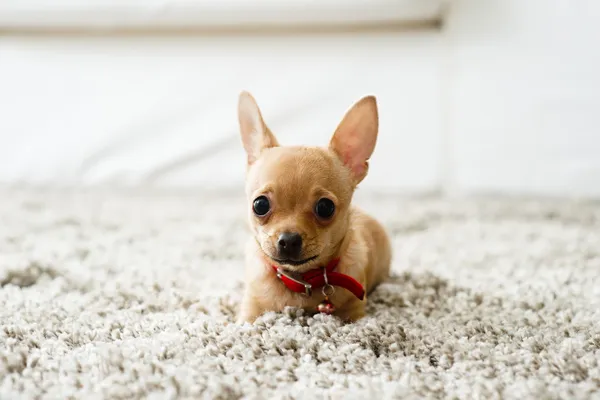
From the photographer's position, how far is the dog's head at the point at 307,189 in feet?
3.63

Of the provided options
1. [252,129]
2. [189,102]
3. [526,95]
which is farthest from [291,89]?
[252,129]

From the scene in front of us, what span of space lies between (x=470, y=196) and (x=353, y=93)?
69cm

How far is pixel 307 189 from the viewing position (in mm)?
1136

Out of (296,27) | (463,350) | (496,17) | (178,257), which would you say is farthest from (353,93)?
(463,350)

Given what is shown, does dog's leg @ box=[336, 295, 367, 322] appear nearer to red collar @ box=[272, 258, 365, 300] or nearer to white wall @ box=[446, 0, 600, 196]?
red collar @ box=[272, 258, 365, 300]

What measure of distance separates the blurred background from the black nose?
5.41ft

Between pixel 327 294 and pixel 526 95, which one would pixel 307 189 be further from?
pixel 526 95

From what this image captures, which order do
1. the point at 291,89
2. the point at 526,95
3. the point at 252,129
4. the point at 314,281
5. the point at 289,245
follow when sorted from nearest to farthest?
1. the point at 289,245
2. the point at 314,281
3. the point at 252,129
4. the point at 526,95
5. the point at 291,89

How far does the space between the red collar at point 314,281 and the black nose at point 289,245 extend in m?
0.13

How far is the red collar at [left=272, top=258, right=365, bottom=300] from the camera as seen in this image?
47.3 inches

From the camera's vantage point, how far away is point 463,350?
104 centimetres

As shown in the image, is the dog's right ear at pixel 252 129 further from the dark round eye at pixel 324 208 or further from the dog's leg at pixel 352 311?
the dog's leg at pixel 352 311

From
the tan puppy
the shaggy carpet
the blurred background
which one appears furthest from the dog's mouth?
the blurred background

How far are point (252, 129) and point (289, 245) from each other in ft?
1.19
